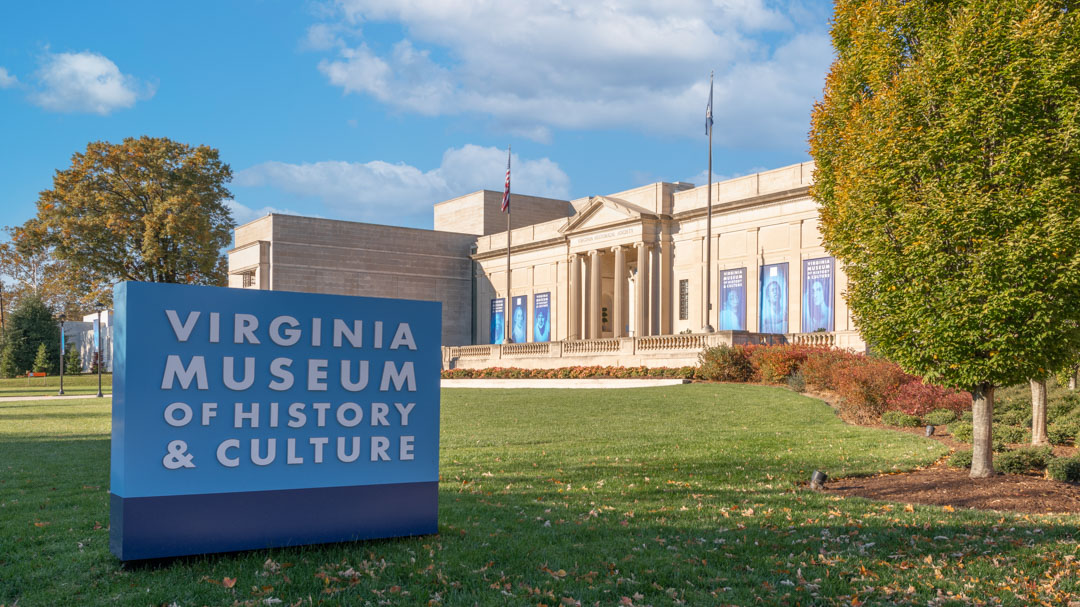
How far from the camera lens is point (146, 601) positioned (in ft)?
19.6

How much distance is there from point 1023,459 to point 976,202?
12.4ft

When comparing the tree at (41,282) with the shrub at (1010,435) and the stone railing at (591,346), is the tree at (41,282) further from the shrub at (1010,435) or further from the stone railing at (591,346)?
the shrub at (1010,435)

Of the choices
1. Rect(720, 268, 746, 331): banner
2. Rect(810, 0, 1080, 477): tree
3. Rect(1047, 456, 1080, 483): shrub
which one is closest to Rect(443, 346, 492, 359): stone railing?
Rect(720, 268, 746, 331): banner

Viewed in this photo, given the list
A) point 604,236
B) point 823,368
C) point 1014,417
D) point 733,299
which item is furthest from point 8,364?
point 1014,417

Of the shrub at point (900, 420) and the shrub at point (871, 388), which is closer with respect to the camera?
the shrub at point (900, 420)

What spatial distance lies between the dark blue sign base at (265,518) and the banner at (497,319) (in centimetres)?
6341

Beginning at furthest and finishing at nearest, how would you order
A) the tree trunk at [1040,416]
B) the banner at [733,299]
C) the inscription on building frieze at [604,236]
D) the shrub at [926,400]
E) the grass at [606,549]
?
the inscription on building frieze at [604,236] → the banner at [733,299] → the shrub at [926,400] → the tree trunk at [1040,416] → the grass at [606,549]

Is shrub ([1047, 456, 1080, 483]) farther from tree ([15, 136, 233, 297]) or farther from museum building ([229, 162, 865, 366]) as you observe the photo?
tree ([15, 136, 233, 297])

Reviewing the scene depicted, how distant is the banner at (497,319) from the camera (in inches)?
2832

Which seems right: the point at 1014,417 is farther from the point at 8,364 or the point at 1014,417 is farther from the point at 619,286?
the point at 8,364

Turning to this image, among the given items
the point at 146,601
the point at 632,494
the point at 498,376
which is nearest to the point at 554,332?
the point at 498,376

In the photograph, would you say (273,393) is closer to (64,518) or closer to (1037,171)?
(64,518)

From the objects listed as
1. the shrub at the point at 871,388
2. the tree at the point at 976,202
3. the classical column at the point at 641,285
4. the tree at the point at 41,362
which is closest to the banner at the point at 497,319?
the classical column at the point at 641,285

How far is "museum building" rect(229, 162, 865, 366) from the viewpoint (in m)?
47.0
